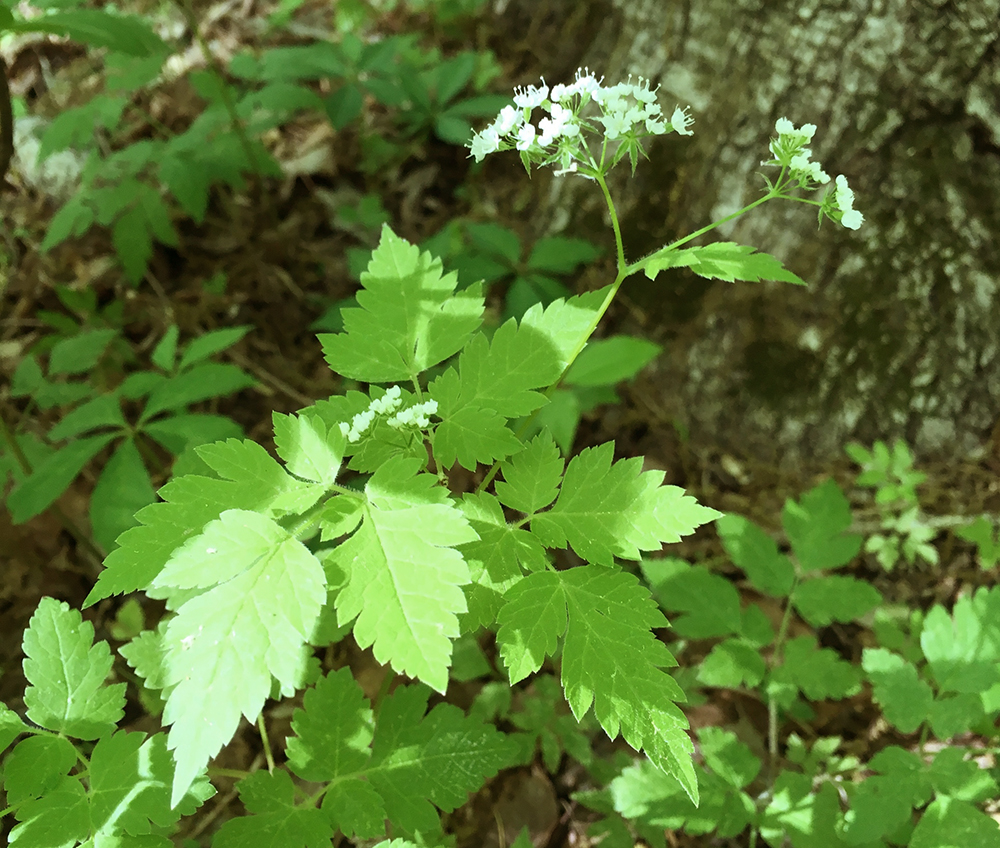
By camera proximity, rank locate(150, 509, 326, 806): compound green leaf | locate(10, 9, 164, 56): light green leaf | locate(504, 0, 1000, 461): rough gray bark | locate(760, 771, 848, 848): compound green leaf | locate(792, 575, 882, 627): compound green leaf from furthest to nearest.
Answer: locate(504, 0, 1000, 461): rough gray bark, locate(792, 575, 882, 627): compound green leaf, locate(10, 9, 164, 56): light green leaf, locate(760, 771, 848, 848): compound green leaf, locate(150, 509, 326, 806): compound green leaf

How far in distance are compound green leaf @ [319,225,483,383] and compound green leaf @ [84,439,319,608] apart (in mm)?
247

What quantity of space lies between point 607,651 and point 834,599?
3.48ft

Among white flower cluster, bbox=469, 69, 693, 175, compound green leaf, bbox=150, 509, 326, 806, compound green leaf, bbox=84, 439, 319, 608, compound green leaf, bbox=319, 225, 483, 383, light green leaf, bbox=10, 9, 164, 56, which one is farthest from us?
light green leaf, bbox=10, 9, 164, 56

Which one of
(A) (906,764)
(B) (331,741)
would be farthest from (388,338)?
(A) (906,764)

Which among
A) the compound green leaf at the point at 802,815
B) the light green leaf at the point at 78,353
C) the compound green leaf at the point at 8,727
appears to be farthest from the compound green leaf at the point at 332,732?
the light green leaf at the point at 78,353

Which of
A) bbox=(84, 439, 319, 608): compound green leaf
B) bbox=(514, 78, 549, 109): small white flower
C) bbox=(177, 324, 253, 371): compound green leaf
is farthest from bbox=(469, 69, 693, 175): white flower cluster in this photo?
bbox=(177, 324, 253, 371): compound green leaf

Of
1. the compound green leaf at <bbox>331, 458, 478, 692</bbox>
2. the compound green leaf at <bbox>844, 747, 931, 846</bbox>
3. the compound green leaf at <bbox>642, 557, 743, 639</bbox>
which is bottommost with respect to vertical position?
the compound green leaf at <bbox>844, 747, 931, 846</bbox>

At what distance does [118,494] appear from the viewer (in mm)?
1873

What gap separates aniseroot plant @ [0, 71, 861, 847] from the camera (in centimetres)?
92

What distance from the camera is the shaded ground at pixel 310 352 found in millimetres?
1931

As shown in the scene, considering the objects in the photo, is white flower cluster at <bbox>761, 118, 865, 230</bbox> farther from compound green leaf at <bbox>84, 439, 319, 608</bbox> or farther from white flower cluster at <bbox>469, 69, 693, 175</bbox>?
compound green leaf at <bbox>84, 439, 319, 608</bbox>

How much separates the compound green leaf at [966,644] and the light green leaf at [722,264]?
42.2 inches

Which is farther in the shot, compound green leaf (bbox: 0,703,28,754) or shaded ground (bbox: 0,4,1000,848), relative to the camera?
shaded ground (bbox: 0,4,1000,848)

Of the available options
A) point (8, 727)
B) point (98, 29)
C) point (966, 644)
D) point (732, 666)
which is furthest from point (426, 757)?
point (98, 29)
